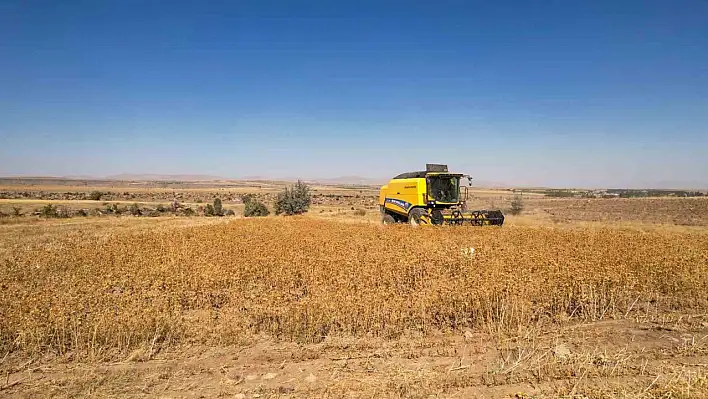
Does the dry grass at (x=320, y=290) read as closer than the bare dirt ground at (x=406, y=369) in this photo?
No

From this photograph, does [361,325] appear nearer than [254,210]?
Yes

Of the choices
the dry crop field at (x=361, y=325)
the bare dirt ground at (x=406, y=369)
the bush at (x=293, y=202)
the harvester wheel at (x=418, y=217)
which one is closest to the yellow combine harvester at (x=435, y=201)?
the harvester wheel at (x=418, y=217)

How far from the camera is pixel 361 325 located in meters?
6.20

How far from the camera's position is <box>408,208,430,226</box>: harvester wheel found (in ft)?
59.7

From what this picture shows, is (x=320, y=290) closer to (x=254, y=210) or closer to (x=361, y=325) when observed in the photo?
(x=361, y=325)

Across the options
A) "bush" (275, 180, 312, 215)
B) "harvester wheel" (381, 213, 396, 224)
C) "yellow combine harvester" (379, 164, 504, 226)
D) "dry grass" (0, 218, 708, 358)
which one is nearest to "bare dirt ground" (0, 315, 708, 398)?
"dry grass" (0, 218, 708, 358)

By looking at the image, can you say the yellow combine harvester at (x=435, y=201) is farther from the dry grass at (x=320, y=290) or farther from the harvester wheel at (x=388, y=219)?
the dry grass at (x=320, y=290)

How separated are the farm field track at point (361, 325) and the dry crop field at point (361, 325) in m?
Result: 0.03

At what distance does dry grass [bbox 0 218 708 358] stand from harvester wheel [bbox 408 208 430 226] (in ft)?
19.5

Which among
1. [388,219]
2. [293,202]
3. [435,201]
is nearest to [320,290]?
[435,201]

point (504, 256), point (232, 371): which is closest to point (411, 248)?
point (504, 256)

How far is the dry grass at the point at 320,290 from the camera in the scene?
5.84 meters

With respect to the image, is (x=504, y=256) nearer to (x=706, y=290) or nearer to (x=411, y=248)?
(x=411, y=248)

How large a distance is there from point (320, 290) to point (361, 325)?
143cm
